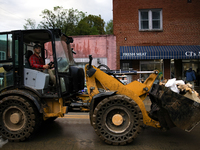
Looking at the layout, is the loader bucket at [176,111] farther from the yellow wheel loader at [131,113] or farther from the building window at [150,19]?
the building window at [150,19]

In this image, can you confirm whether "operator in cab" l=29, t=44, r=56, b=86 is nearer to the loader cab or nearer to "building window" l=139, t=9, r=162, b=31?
the loader cab

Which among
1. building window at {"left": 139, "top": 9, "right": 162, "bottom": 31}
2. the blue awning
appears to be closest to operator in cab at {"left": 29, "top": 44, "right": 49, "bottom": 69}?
the blue awning

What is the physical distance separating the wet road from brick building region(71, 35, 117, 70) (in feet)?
34.5

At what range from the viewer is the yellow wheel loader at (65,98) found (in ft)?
14.0

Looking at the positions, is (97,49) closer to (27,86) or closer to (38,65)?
(38,65)

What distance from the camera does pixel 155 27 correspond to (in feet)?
52.0

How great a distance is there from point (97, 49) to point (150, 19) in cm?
501

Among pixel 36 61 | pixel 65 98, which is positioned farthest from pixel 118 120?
pixel 36 61

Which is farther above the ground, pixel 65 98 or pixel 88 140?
pixel 65 98

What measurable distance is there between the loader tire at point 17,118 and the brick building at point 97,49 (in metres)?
11.5

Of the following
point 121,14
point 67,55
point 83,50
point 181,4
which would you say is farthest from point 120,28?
point 67,55

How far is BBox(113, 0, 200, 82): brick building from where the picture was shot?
1526cm

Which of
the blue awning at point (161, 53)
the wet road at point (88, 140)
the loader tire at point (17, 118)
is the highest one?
the blue awning at point (161, 53)

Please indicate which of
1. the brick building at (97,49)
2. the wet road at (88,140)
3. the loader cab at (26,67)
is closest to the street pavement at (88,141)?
the wet road at (88,140)
